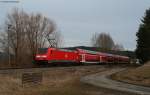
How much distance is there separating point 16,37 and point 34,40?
23.3 feet

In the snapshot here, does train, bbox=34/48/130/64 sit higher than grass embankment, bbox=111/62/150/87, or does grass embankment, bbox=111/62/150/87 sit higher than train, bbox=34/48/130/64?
train, bbox=34/48/130/64

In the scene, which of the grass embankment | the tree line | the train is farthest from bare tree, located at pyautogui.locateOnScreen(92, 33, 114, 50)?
the grass embankment

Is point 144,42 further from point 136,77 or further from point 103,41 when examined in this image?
point 103,41

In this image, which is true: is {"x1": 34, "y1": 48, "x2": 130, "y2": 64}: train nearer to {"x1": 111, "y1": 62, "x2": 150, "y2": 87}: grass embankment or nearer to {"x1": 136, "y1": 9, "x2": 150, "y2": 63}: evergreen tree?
{"x1": 136, "y1": 9, "x2": 150, "y2": 63}: evergreen tree

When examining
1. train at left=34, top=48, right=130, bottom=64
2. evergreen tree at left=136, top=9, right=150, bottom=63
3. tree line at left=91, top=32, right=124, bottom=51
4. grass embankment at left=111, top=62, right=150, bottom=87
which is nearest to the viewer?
grass embankment at left=111, top=62, right=150, bottom=87

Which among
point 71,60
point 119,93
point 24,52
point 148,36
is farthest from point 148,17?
point 119,93

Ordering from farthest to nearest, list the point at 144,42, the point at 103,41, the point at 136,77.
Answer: the point at 103,41, the point at 144,42, the point at 136,77

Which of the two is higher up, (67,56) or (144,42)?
(144,42)

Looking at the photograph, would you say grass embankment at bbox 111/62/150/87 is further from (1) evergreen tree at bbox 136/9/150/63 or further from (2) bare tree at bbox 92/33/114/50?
(2) bare tree at bbox 92/33/114/50

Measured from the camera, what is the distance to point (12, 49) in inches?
3782

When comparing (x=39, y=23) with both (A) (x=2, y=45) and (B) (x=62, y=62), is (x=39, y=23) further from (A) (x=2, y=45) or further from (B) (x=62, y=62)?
(B) (x=62, y=62)

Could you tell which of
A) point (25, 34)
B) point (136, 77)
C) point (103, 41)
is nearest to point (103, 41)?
point (103, 41)

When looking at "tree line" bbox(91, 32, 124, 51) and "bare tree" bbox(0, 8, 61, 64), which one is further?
"tree line" bbox(91, 32, 124, 51)

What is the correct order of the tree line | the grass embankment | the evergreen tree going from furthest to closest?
the tree line → the evergreen tree → the grass embankment
